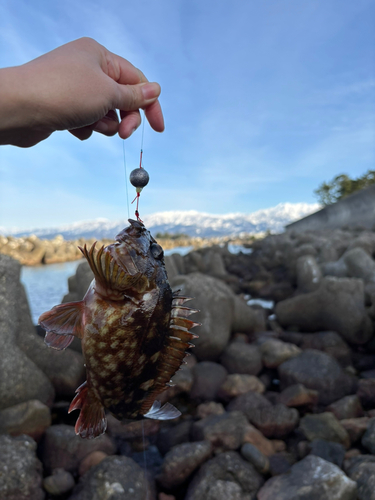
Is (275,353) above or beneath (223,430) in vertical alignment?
above

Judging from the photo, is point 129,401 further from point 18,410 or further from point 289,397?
point 289,397

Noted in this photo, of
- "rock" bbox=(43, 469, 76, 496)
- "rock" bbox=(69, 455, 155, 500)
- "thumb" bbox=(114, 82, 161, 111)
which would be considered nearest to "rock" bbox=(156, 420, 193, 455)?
"rock" bbox=(69, 455, 155, 500)

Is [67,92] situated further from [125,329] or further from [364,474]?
[364,474]

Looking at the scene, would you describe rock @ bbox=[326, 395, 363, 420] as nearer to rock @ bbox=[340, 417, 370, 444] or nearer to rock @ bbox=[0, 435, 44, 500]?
rock @ bbox=[340, 417, 370, 444]

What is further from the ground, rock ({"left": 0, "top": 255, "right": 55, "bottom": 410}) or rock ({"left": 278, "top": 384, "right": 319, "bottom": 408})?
rock ({"left": 0, "top": 255, "right": 55, "bottom": 410})

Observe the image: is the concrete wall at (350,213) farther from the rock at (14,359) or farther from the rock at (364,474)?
the rock at (14,359)

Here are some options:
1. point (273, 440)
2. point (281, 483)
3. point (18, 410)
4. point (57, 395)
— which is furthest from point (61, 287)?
point (281, 483)

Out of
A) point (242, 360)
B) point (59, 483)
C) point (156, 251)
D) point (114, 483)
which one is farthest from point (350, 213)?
point (156, 251)
